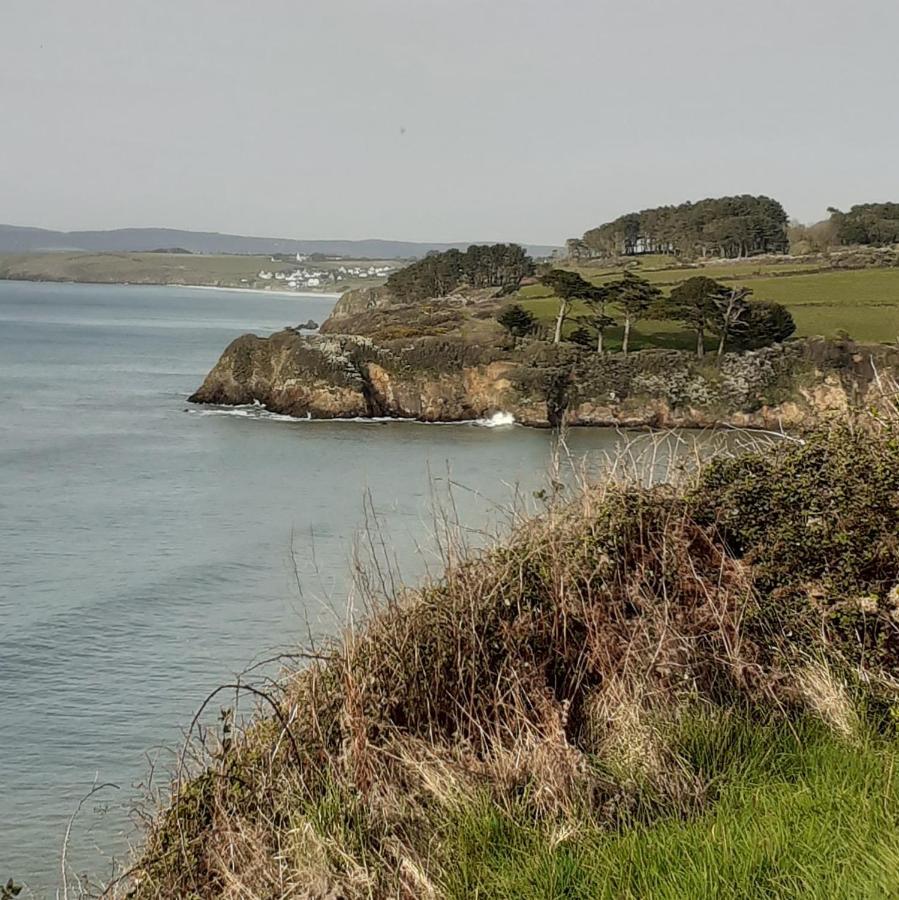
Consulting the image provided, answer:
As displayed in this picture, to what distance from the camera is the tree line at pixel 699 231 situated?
351ft

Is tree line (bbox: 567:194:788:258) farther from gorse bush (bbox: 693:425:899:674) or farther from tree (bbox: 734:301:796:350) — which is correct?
gorse bush (bbox: 693:425:899:674)

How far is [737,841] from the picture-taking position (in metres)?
4.24

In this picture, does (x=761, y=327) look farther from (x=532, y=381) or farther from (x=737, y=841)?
(x=737, y=841)

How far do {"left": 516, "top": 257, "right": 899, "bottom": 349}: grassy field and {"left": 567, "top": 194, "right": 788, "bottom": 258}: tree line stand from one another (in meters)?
26.1

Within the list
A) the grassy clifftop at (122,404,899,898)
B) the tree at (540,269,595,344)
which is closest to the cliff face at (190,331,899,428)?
the tree at (540,269,595,344)

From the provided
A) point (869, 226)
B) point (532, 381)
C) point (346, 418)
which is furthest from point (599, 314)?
point (869, 226)

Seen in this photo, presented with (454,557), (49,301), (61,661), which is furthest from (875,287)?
(49,301)

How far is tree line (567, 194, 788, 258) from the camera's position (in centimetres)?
10700

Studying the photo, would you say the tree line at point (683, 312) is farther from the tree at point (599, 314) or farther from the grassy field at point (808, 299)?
the grassy field at point (808, 299)

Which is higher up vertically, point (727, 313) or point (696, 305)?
point (696, 305)

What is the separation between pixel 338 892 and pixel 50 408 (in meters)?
43.4

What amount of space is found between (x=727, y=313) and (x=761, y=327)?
1.63 meters

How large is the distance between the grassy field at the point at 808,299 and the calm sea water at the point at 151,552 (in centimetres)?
1533

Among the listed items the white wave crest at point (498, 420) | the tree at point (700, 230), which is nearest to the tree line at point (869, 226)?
the tree at point (700, 230)
